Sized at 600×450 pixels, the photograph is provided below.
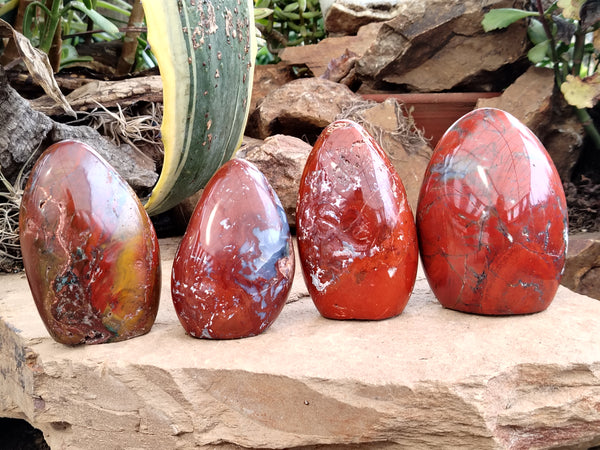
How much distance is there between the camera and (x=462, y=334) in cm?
104

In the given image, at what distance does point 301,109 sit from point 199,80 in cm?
96

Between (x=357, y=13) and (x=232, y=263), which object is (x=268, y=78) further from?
(x=232, y=263)

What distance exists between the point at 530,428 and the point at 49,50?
1.96 meters

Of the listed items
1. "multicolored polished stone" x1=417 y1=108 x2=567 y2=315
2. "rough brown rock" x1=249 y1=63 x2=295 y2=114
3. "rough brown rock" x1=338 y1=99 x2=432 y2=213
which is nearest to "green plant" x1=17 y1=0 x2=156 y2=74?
"rough brown rock" x1=249 y1=63 x2=295 y2=114

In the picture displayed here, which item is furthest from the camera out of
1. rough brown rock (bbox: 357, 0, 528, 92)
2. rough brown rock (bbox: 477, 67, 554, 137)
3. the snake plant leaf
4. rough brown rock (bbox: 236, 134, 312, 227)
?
rough brown rock (bbox: 357, 0, 528, 92)

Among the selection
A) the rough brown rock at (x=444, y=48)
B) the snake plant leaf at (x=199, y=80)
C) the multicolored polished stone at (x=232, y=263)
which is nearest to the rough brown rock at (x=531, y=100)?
the rough brown rock at (x=444, y=48)

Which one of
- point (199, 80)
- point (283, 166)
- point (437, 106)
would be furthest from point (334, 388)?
point (437, 106)

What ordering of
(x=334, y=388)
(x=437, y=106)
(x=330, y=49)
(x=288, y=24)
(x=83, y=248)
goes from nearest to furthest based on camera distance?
1. (x=334, y=388)
2. (x=83, y=248)
3. (x=437, y=106)
4. (x=330, y=49)
5. (x=288, y=24)

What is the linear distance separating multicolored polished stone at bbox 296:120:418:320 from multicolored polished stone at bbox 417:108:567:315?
7cm

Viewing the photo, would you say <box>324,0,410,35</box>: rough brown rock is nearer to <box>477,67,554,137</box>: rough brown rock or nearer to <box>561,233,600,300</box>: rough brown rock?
<box>477,67,554,137</box>: rough brown rock

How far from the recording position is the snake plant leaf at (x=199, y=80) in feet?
3.93

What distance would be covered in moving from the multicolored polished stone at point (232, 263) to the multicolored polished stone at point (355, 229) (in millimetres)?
67

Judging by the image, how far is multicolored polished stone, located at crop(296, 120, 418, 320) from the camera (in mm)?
1085

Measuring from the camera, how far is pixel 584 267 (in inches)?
75.0
